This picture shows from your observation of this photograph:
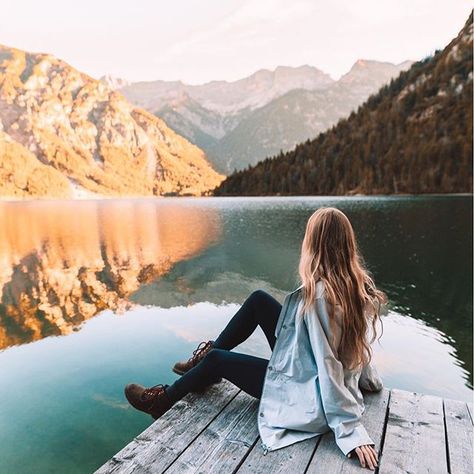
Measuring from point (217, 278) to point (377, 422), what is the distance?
13.8 meters

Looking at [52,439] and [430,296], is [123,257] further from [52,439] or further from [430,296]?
[52,439]

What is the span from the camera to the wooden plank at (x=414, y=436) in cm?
350

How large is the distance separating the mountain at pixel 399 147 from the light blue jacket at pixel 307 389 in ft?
419

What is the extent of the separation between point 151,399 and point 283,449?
175 centimetres

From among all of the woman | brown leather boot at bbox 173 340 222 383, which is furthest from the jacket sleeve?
brown leather boot at bbox 173 340 222 383

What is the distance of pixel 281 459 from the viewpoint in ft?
11.5

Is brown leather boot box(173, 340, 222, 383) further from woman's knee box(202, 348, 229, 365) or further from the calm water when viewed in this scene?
the calm water

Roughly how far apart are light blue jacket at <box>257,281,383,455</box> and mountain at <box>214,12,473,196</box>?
419 feet

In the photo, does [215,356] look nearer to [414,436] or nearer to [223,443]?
[223,443]

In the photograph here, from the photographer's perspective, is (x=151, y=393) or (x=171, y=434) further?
(x=151, y=393)

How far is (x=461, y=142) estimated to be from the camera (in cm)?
12262

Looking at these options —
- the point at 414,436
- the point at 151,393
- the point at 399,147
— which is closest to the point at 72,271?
the point at 151,393

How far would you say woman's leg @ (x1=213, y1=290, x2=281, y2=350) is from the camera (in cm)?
471

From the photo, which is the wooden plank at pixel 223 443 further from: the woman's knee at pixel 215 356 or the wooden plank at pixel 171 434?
the woman's knee at pixel 215 356
